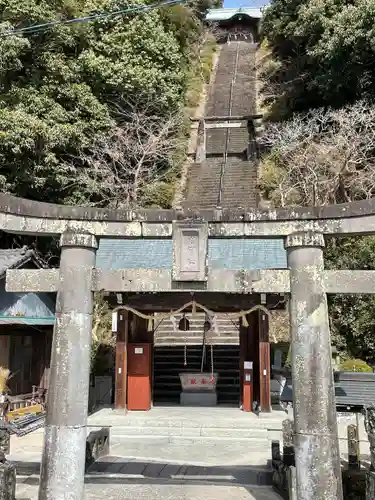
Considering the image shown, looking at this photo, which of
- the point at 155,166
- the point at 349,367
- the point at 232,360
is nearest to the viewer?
the point at 349,367

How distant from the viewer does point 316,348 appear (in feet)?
21.6

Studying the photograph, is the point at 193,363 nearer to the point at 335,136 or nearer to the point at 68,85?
the point at 335,136

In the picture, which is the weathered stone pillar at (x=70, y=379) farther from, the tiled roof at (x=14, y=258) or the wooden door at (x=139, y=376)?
the wooden door at (x=139, y=376)

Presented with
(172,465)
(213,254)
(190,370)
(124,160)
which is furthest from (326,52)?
(172,465)

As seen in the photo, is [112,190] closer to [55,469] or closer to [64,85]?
[64,85]

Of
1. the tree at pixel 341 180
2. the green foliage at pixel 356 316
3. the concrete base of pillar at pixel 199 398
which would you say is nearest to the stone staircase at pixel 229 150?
the tree at pixel 341 180

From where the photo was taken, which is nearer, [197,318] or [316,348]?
[316,348]

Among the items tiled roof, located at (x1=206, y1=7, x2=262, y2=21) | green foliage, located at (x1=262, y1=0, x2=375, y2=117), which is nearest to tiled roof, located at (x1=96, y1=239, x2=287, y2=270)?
green foliage, located at (x1=262, y1=0, x2=375, y2=117)

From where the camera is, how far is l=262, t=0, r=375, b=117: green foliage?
22.9 meters

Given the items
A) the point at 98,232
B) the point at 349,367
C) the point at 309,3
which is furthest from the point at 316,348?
the point at 309,3

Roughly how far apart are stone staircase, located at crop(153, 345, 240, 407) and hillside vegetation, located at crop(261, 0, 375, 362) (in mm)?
4296

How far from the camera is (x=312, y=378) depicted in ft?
21.3

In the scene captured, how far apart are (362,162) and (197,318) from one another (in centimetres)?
1042

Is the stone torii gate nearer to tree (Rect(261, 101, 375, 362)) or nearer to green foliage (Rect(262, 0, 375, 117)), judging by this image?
tree (Rect(261, 101, 375, 362))
